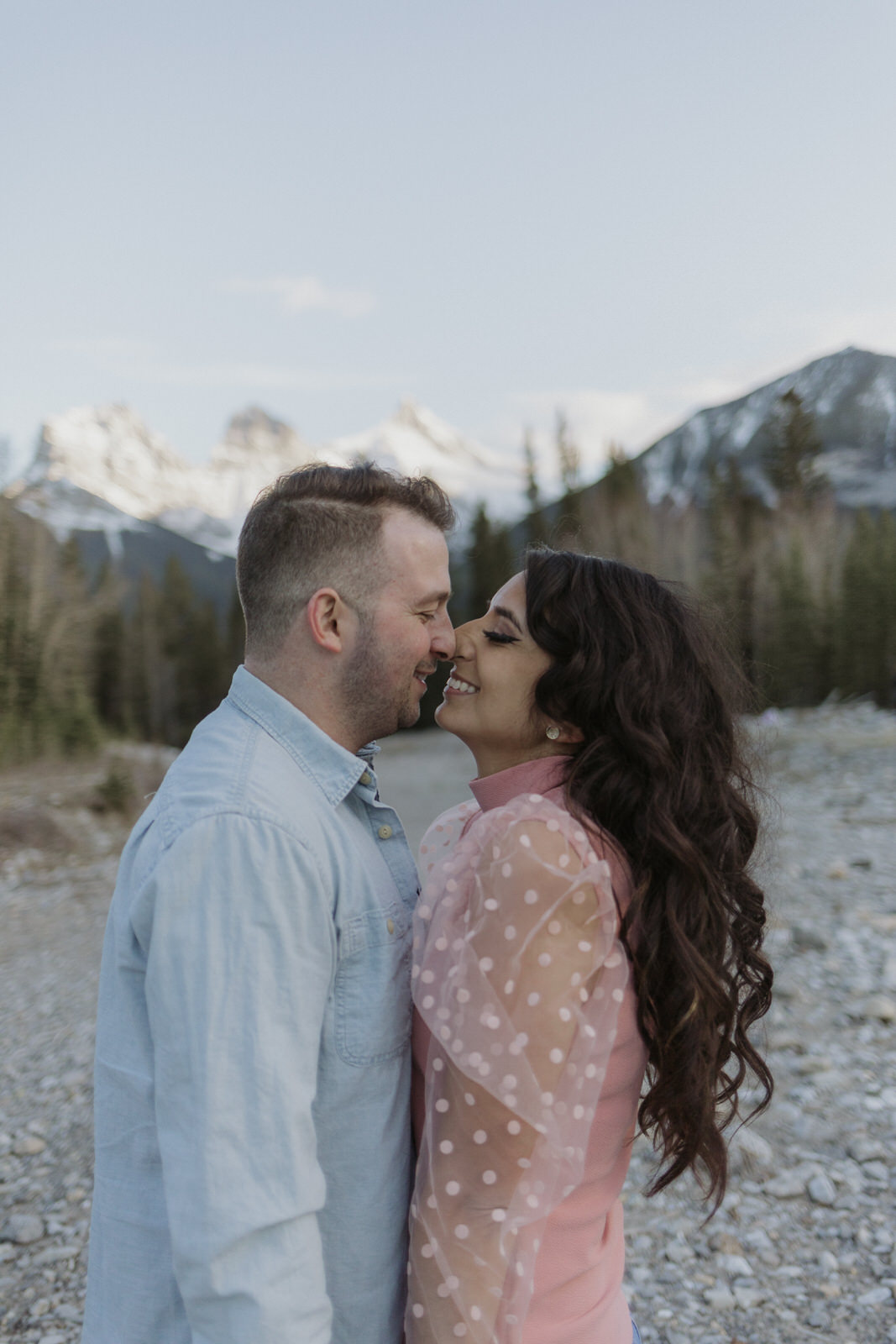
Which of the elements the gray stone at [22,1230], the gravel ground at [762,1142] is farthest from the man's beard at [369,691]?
the gray stone at [22,1230]

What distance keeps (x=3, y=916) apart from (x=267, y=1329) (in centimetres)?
895

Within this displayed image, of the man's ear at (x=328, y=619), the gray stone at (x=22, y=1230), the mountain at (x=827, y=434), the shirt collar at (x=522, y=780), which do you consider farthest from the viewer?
the mountain at (x=827, y=434)

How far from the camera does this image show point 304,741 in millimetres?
1620

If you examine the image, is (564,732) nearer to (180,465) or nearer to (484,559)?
(484,559)

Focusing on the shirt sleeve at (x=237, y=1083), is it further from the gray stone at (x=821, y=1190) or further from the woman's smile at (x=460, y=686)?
the gray stone at (x=821, y=1190)

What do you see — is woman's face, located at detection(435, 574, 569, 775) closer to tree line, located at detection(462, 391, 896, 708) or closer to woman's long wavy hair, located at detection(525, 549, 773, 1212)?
woman's long wavy hair, located at detection(525, 549, 773, 1212)

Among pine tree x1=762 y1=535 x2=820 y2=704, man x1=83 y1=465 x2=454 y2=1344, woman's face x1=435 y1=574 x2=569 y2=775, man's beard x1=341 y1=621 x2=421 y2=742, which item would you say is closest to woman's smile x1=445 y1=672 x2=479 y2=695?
woman's face x1=435 y1=574 x2=569 y2=775

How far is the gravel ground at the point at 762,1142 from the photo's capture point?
3457 mm

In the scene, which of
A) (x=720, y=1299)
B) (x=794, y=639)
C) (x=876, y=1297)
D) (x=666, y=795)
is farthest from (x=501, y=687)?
(x=794, y=639)

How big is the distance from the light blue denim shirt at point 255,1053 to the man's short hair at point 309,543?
148 millimetres

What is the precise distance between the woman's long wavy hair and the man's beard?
307 millimetres

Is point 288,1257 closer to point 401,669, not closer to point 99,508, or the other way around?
point 401,669

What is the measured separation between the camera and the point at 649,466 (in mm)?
103688

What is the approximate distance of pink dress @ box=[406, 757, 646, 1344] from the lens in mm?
1528
